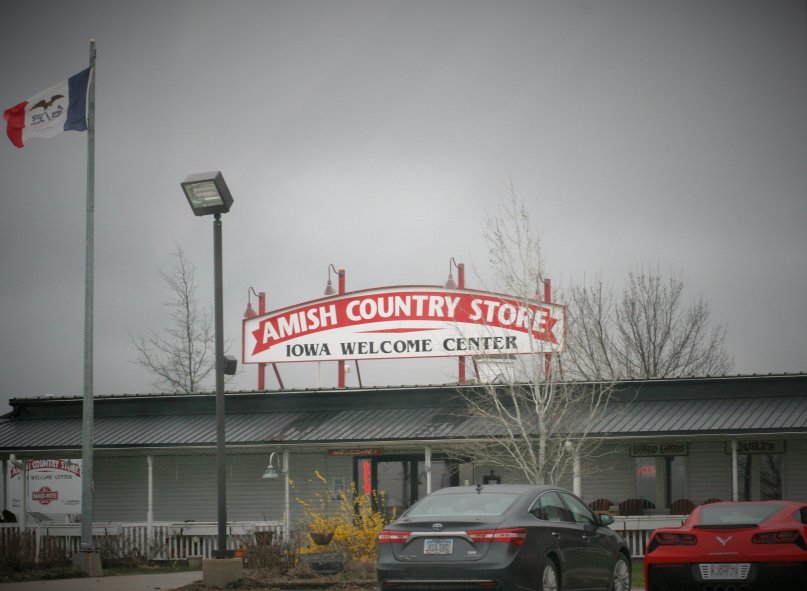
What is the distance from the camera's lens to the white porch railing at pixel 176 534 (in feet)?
85.1

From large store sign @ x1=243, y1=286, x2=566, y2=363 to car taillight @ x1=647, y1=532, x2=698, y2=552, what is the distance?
16181mm

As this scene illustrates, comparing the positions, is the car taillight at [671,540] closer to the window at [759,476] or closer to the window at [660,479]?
the window at [759,476]

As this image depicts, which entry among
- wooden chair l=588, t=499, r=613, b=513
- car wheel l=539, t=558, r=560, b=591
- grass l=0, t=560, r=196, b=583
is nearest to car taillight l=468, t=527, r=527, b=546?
car wheel l=539, t=558, r=560, b=591

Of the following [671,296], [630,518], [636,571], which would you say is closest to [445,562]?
[636,571]

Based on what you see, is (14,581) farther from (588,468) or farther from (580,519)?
(588,468)

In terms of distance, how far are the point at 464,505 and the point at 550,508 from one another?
1080mm

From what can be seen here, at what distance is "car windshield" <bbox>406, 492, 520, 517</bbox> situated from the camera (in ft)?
44.4

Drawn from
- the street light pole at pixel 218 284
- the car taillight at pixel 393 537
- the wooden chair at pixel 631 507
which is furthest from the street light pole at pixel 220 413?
the wooden chair at pixel 631 507

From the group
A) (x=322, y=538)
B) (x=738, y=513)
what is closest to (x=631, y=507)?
(x=322, y=538)

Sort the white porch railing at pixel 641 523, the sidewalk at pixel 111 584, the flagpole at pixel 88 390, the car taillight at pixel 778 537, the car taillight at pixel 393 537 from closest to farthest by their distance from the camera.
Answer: the car taillight at pixel 393 537
the car taillight at pixel 778 537
the sidewalk at pixel 111 584
the flagpole at pixel 88 390
the white porch railing at pixel 641 523

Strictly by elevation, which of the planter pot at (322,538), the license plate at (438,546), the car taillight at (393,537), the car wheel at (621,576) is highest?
the car taillight at (393,537)

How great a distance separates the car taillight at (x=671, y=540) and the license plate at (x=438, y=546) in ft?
9.70

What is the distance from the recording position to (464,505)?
13.8 metres

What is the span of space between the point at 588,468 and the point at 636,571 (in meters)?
5.83
